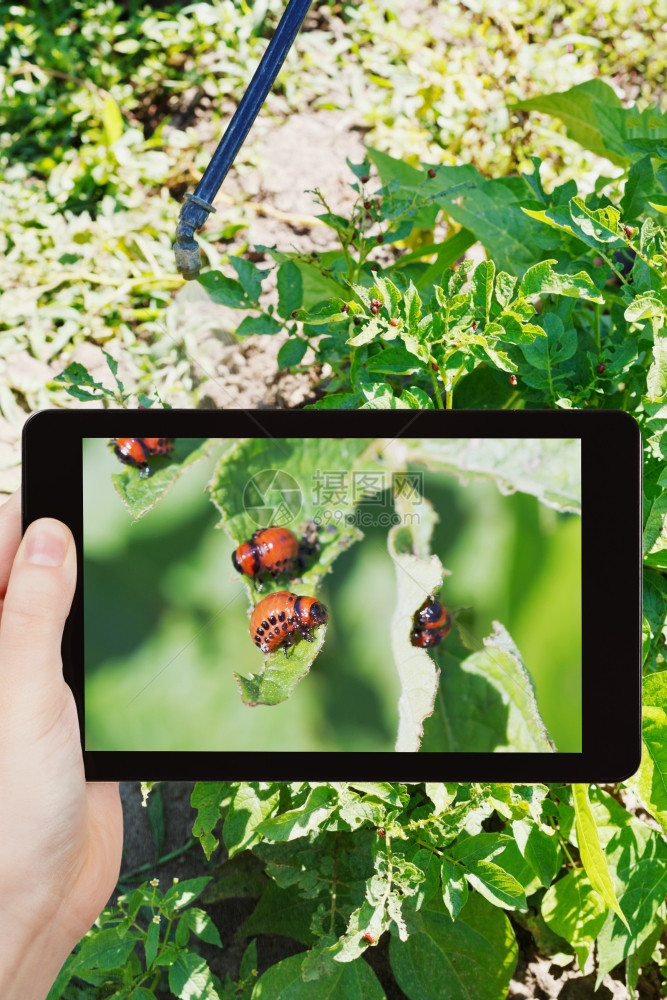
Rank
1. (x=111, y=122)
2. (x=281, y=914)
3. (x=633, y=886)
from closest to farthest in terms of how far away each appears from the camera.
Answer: (x=633, y=886)
(x=281, y=914)
(x=111, y=122)

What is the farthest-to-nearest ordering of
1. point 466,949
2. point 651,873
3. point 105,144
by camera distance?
point 105,144 → point 466,949 → point 651,873

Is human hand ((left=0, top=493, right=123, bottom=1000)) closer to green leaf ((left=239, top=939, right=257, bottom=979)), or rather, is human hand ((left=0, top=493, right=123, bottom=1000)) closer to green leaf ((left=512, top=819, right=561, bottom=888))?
green leaf ((left=239, top=939, right=257, bottom=979))

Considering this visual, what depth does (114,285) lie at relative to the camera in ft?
6.79

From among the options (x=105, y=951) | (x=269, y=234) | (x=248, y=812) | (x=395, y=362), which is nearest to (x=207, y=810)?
(x=248, y=812)

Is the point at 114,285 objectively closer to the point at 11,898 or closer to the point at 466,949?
the point at 11,898

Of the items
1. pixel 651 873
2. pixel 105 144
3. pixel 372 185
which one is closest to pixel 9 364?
pixel 105 144

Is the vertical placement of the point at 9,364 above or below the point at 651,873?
above

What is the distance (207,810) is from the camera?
1090 mm

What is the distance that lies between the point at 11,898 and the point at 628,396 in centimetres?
100

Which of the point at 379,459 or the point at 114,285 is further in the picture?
the point at 114,285

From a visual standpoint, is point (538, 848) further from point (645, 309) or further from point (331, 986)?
point (645, 309)

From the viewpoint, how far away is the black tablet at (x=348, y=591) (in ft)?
3.16

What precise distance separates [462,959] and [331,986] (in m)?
0.20

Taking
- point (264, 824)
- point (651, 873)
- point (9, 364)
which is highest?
point (9, 364)
